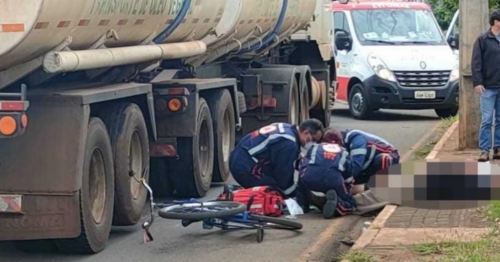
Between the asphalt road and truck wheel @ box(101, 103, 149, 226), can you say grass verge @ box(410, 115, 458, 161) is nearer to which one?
the asphalt road

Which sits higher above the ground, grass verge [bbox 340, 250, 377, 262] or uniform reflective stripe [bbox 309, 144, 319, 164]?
uniform reflective stripe [bbox 309, 144, 319, 164]

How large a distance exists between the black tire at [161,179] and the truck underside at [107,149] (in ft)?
0.03

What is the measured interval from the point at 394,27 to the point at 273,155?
11.1 meters

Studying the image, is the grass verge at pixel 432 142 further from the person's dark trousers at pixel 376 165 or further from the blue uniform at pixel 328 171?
the blue uniform at pixel 328 171

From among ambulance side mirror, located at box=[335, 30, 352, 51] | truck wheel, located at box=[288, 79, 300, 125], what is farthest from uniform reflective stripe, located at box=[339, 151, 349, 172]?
ambulance side mirror, located at box=[335, 30, 352, 51]

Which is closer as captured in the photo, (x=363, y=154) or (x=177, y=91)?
(x=363, y=154)

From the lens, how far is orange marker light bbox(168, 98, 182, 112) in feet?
37.4

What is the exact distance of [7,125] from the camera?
7.89m

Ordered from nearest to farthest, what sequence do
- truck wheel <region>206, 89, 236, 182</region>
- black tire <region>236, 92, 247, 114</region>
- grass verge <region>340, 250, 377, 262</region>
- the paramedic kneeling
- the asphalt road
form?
grass verge <region>340, 250, 377, 262</region>
the asphalt road
the paramedic kneeling
truck wheel <region>206, 89, 236, 182</region>
black tire <region>236, 92, 247, 114</region>

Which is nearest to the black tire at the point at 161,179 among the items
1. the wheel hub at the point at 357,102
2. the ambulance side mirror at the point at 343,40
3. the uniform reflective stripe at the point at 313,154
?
the uniform reflective stripe at the point at 313,154

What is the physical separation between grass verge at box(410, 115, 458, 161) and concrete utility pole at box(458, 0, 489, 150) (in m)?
0.60

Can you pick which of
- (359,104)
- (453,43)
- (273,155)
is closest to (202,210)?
(273,155)

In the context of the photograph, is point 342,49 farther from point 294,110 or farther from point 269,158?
point 269,158

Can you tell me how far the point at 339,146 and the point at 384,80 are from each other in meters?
10.1
